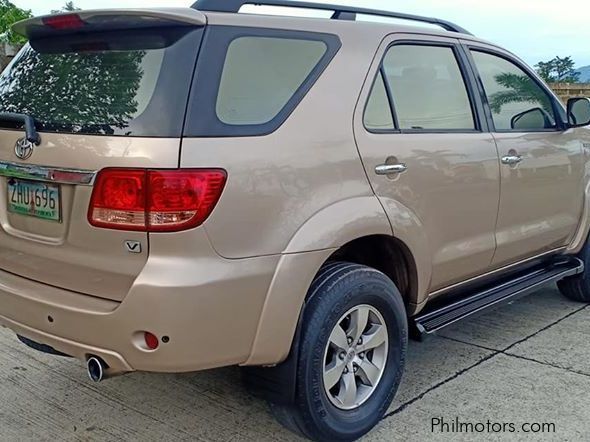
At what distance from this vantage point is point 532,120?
4.07 metres

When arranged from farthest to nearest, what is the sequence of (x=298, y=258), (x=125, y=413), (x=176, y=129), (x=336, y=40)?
(x=125, y=413), (x=336, y=40), (x=298, y=258), (x=176, y=129)

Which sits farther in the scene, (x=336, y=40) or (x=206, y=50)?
(x=336, y=40)

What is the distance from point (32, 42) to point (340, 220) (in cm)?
166

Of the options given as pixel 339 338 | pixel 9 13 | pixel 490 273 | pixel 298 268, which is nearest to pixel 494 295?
pixel 490 273

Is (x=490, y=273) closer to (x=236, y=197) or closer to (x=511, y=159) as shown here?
(x=511, y=159)

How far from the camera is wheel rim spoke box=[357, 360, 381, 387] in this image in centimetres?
291

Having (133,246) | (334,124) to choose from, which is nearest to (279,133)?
(334,124)

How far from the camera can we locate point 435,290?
11.1ft

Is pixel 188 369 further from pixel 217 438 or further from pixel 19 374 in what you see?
pixel 19 374

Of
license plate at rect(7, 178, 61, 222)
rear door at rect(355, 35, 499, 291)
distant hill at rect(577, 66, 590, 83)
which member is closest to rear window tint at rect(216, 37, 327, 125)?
rear door at rect(355, 35, 499, 291)

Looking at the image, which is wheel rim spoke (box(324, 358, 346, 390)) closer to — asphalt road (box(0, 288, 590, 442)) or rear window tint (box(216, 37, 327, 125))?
asphalt road (box(0, 288, 590, 442))

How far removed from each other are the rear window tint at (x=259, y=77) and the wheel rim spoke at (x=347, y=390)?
4.03 feet

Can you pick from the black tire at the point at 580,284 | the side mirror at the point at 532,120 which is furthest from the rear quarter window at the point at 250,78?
the black tire at the point at 580,284

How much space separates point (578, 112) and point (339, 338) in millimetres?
2682
